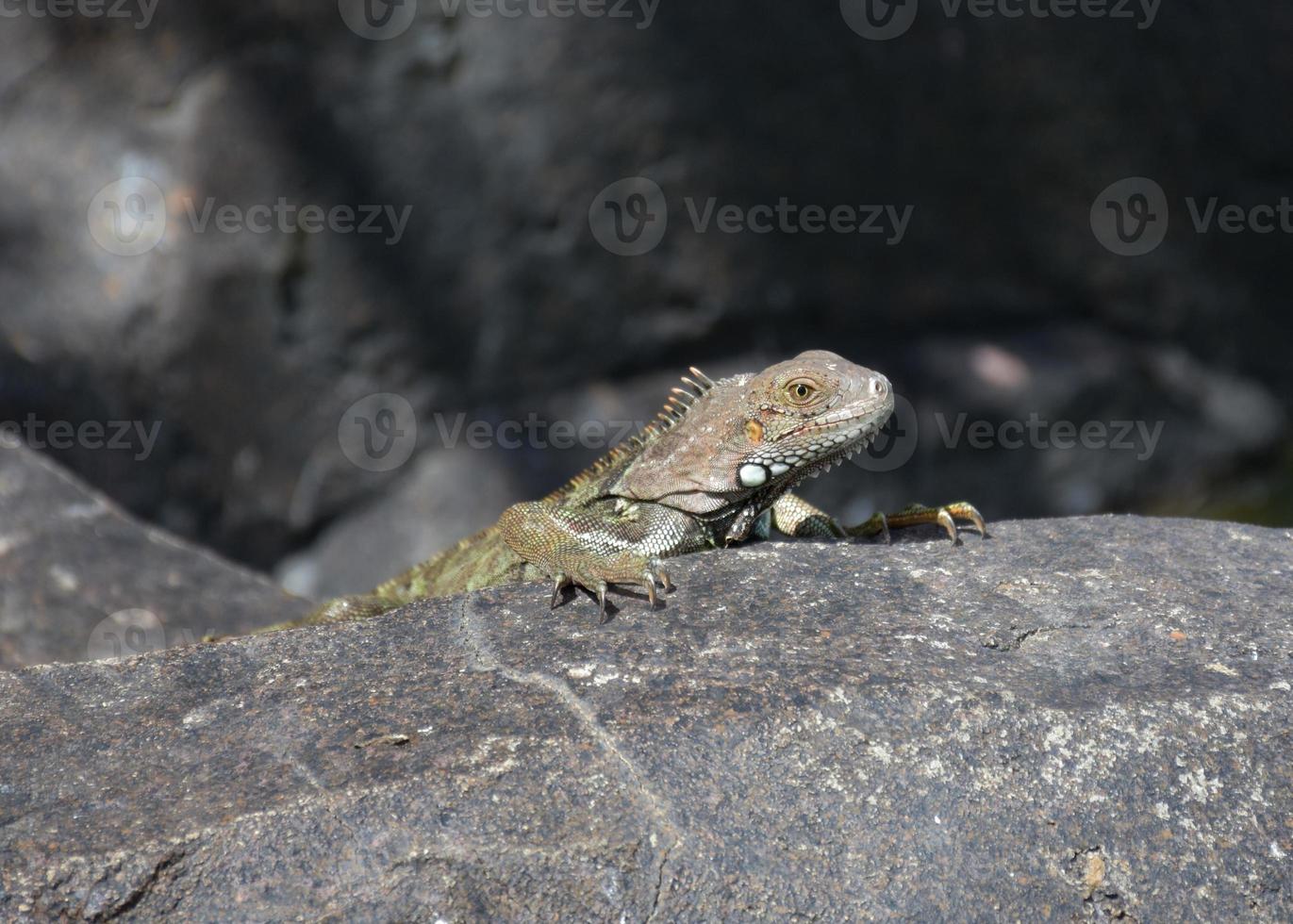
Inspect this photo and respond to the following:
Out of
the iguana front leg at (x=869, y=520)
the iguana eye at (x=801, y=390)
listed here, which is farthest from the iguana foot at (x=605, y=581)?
the iguana front leg at (x=869, y=520)

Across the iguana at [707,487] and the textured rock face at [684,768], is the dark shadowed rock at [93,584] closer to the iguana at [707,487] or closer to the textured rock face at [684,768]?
the iguana at [707,487]

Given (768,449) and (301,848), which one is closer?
(301,848)

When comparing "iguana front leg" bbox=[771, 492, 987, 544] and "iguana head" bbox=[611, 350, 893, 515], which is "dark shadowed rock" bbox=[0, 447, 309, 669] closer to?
"iguana head" bbox=[611, 350, 893, 515]

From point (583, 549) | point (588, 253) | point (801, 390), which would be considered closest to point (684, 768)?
point (583, 549)

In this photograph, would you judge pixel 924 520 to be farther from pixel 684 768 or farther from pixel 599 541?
pixel 684 768

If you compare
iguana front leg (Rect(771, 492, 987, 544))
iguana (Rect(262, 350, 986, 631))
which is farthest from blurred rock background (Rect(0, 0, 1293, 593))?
iguana front leg (Rect(771, 492, 987, 544))

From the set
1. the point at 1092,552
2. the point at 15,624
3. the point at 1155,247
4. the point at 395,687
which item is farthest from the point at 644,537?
the point at 1155,247

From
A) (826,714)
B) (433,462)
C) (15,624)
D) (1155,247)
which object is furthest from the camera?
(1155,247)

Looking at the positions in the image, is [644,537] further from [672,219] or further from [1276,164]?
[1276,164]
